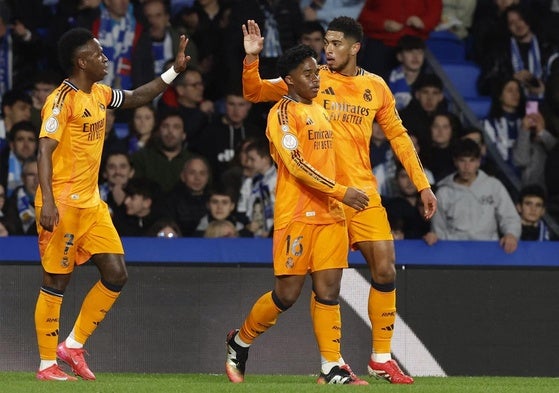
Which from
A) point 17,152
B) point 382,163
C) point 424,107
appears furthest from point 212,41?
point 17,152

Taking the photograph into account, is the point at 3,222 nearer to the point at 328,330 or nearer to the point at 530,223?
the point at 328,330

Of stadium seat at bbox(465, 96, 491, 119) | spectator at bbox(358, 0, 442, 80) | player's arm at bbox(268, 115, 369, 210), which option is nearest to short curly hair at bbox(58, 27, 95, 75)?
player's arm at bbox(268, 115, 369, 210)

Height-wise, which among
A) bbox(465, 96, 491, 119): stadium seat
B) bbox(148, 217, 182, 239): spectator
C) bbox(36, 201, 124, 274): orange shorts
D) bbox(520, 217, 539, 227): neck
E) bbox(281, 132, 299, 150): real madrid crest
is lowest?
bbox(520, 217, 539, 227): neck

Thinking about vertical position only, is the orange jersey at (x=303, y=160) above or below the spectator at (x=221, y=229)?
above

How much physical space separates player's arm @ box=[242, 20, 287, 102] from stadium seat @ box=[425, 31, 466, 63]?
663 centimetres

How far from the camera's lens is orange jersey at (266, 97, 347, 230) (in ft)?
30.3

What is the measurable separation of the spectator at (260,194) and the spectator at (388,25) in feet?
6.38

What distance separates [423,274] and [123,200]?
298 cm

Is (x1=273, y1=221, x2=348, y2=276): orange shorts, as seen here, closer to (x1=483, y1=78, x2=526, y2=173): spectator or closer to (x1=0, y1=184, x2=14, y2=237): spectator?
(x1=0, y1=184, x2=14, y2=237): spectator

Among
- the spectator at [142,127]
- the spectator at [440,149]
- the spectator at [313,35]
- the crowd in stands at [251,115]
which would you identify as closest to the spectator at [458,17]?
the crowd in stands at [251,115]

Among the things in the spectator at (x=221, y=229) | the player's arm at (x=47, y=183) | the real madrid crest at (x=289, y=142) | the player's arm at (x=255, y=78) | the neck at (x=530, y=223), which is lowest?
the neck at (x=530, y=223)

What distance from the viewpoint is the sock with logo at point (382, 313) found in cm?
975

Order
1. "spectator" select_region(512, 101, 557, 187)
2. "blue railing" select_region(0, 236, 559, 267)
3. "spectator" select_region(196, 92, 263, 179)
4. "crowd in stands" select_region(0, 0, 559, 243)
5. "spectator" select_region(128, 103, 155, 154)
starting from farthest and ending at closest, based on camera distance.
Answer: "spectator" select_region(512, 101, 557, 187)
"spectator" select_region(196, 92, 263, 179)
"spectator" select_region(128, 103, 155, 154)
"crowd in stands" select_region(0, 0, 559, 243)
"blue railing" select_region(0, 236, 559, 267)

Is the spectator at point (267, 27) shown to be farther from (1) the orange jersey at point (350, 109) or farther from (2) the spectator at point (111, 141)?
(1) the orange jersey at point (350, 109)
